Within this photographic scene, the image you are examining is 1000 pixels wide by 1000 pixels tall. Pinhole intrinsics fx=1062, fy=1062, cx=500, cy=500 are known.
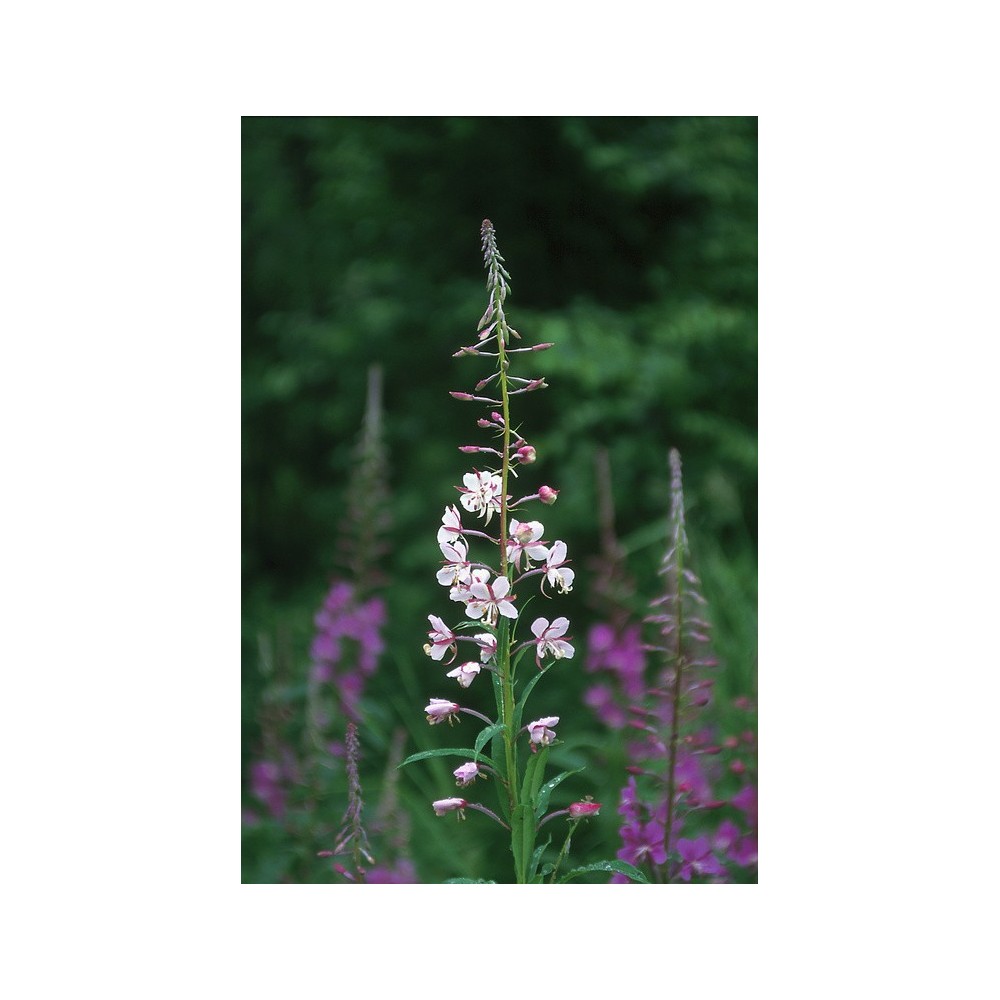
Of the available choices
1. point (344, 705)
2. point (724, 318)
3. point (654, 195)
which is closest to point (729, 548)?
point (724, 318)

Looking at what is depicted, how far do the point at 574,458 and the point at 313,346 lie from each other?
1.02 meters

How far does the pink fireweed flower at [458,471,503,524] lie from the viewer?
5.72ft

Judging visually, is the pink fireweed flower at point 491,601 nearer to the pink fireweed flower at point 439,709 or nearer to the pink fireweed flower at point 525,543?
the pink fireweed flower at point 525,543

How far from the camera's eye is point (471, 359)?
3402 mm

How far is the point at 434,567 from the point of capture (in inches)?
145

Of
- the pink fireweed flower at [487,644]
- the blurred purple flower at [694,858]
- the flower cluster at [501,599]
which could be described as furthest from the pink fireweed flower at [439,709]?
the blurred purple flower at [694,858]

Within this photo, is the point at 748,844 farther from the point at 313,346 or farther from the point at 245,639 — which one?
the point at 313,346

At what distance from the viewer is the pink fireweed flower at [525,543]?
1.73 metres

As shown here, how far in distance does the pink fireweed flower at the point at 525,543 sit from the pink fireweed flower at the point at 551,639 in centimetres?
11

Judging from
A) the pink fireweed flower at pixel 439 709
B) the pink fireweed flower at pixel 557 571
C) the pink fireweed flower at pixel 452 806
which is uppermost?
the pink fireweed flower at pixel 557 571

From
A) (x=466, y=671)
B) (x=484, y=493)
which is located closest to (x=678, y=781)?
(x=466, y=671)

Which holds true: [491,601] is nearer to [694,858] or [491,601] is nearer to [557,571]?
[557,571]

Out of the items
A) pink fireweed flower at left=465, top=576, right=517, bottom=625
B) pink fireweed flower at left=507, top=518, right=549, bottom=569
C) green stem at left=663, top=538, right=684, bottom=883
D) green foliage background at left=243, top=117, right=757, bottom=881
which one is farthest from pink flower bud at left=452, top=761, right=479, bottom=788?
green foliage background at left=243, top=117, right=757, bottom=881

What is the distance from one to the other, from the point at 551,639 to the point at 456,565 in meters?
0.20
